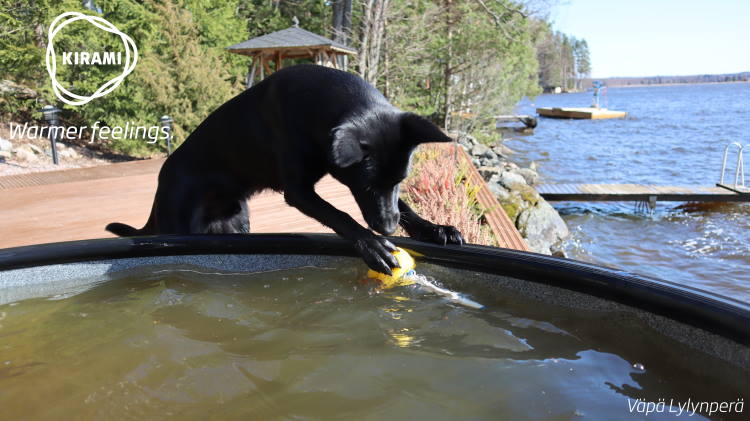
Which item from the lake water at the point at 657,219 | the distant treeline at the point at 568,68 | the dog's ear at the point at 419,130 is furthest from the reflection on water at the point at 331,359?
the distant treeline at the point at 568,68

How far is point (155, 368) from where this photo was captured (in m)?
1.91

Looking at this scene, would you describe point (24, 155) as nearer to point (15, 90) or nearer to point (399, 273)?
point (15, 90)

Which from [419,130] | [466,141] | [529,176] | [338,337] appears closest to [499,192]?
[529,176]

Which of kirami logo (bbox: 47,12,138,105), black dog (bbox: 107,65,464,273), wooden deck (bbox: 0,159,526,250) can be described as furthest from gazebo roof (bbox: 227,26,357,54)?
black dog (bbox: 107,65,464,273)

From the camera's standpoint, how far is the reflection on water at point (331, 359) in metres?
1.65

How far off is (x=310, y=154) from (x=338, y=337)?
803mm

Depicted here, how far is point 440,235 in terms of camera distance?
8.79 ft

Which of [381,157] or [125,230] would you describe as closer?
[381,157]

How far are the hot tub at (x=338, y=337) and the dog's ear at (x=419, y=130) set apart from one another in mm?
666

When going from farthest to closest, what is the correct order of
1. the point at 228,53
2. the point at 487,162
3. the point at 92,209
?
the point at 228,53 < the point at 487,162 < the point at 92,209

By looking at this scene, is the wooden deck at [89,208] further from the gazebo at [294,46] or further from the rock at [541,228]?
the gazebo at [294,46]

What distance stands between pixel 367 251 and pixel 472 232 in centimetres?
218

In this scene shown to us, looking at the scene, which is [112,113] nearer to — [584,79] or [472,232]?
[472,232]

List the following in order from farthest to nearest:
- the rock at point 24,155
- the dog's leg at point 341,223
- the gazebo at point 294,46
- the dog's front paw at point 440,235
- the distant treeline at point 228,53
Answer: the distant treeline at point 228,53 < the gazebo at point 294,46 < the rock at point 24,155 < the dog's front paw at point 440,235 < the dog's leg at point 341,223
